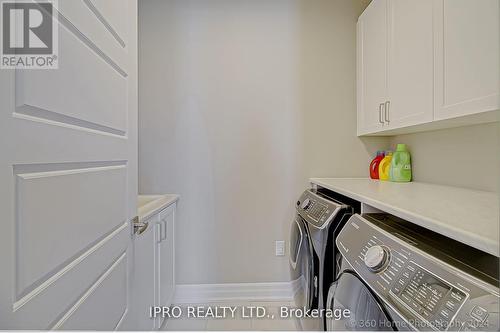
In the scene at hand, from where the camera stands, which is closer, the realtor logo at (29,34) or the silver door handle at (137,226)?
the realtor logo at (29,34)

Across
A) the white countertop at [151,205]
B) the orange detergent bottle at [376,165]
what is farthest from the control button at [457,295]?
the orange detergent bottle at [376,165]

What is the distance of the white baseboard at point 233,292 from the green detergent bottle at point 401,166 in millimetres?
1180

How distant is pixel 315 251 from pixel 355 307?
0.51 metres

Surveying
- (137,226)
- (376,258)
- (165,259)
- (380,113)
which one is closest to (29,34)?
(137,226)

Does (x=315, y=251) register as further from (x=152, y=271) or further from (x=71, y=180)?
(x=71, y=180)

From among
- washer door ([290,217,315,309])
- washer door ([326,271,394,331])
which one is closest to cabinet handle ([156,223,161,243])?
washer door ([290,217,315,309])

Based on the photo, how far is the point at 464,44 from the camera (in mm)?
1100

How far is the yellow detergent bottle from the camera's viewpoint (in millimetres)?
2021

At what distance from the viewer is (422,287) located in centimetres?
67

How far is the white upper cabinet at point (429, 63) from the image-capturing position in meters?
1.02

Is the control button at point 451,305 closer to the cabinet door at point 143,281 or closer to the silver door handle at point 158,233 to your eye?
the cabinet door at point 143,281

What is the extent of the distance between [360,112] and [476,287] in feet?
5.87

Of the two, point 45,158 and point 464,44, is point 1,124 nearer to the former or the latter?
point 45,158

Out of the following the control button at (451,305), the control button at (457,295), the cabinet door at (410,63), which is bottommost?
the control button at (451,305)
